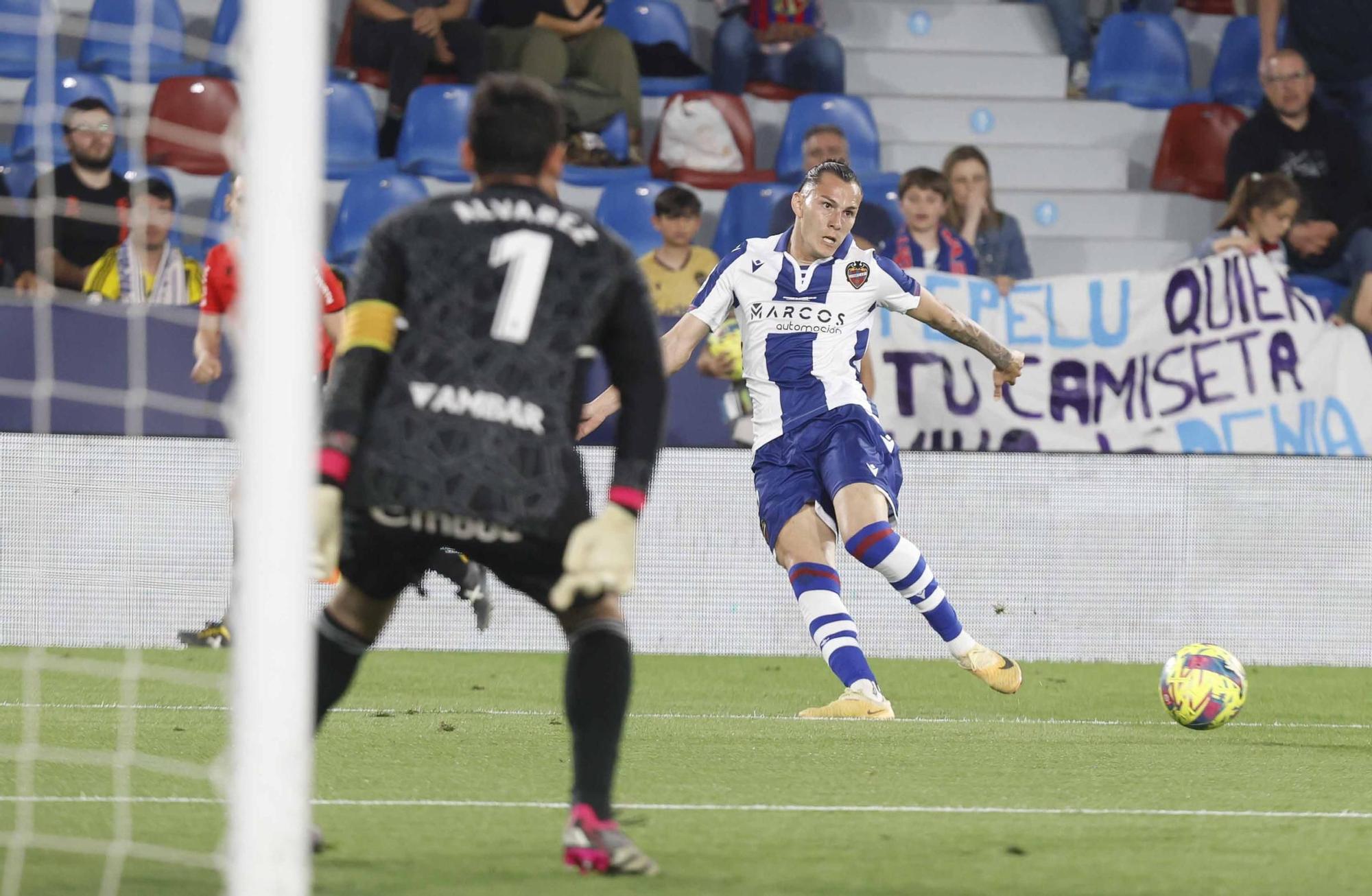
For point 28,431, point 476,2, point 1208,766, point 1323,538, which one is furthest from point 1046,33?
point 1208,766

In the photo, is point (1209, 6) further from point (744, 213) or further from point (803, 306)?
point (803, 306)

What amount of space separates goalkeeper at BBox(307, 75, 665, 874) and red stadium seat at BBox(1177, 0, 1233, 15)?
11.7 metres

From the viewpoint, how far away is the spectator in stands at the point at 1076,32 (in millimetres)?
14172

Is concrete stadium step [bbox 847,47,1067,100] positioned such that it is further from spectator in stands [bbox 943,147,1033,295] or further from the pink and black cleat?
the pink and black cleat

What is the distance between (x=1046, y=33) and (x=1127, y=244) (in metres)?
2.17

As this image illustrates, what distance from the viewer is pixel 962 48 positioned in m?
14.2

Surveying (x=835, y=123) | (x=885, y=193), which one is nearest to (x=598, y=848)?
(x=885, y=193)

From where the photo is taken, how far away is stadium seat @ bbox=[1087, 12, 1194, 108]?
A: 45.4ft

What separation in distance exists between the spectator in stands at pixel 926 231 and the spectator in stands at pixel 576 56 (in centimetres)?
225

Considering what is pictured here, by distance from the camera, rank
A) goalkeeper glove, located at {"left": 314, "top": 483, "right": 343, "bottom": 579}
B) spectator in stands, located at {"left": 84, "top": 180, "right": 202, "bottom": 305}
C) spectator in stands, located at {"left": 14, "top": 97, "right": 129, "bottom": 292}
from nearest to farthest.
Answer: goalkeeper glove, located at {"left": 314, "top": 483, "right": 343, "bottom": 579} → spectator in stands, located at {"left": 84, "top": 180, "right": 202, "bottom": 305} → spectator in stands, located at {"left": 14, "top": 97, "right": 129, "bottom": 292}

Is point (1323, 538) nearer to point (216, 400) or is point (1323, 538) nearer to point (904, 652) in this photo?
point (904, 652)

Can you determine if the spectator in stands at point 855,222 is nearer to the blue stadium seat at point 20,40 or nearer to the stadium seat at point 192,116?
the stadium seat at point 192,116

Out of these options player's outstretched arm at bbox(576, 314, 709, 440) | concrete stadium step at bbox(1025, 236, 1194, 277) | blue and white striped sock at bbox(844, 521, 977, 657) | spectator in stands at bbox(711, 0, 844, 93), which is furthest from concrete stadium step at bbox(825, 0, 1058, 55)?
blue and white striped sock at bbox(844, 521, 977, 657)

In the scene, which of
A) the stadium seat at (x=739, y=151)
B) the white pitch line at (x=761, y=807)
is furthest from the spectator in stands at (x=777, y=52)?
the white pitch line at (x=761, y=807)
